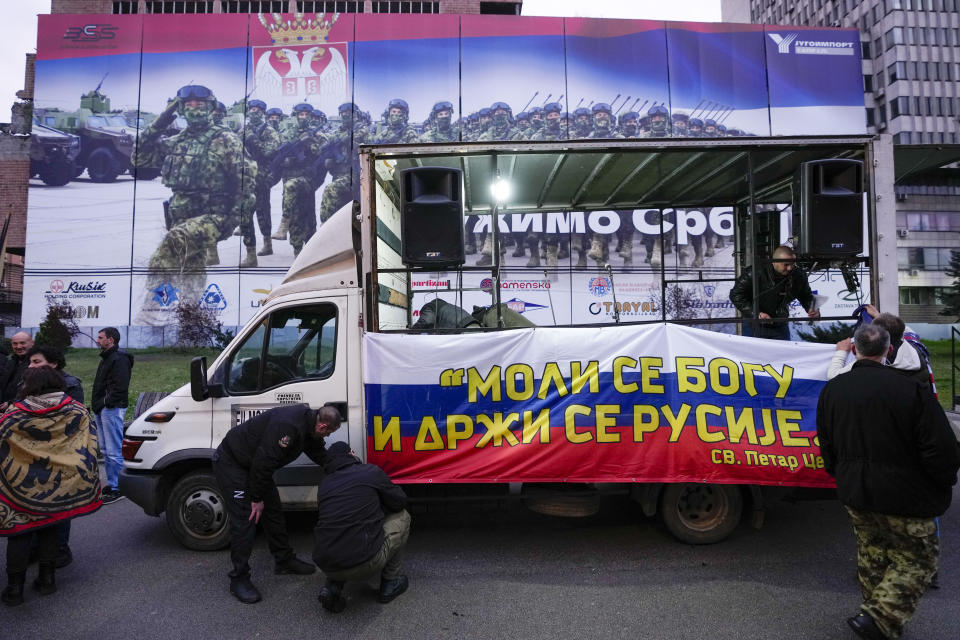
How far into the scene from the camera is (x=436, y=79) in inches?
883

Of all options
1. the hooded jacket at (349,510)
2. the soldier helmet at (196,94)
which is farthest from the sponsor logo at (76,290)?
the hooded jacket at (349,510)

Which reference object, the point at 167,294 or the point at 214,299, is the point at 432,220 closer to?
the point at 214,299

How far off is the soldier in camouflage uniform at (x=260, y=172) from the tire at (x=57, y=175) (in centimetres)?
748

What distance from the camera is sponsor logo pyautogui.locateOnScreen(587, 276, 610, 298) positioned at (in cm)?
2080

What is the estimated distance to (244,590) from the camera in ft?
13.0

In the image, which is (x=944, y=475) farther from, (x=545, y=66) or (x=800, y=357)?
(x=545, y=66)

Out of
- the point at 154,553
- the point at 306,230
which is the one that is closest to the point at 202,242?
the point at 306,230

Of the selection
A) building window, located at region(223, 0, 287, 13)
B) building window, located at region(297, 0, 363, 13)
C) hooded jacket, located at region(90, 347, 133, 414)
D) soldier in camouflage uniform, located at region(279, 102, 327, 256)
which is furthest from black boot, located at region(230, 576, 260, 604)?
building window, located at region(223, 0, 287, 13)

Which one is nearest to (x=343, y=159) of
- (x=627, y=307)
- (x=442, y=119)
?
(x=442, y=119)

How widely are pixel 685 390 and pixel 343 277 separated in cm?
304

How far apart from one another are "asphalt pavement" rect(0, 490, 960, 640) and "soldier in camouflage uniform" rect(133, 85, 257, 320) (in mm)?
19582

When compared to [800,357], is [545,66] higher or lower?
higher

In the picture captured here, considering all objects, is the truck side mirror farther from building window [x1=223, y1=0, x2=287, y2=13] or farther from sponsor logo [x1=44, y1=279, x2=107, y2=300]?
building window [x1=223, y1=0, x2=287, y2=13]

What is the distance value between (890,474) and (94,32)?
29460 mm
